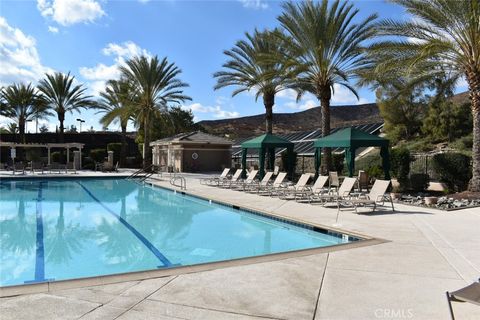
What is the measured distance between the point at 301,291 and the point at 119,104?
36645 mm

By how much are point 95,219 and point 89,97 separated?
99.6 feet

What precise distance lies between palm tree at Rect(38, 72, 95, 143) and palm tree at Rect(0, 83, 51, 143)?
1.36 m

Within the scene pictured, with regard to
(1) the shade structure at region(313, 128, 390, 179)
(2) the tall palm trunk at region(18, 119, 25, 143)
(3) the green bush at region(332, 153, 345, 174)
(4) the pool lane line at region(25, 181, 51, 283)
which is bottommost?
(4) the pool lane line at region(25, 181, 51, 283)

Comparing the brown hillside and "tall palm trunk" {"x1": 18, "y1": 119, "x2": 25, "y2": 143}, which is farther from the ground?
the brown hillside

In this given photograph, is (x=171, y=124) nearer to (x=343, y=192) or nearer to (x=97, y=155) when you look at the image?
(x=97, y=155)

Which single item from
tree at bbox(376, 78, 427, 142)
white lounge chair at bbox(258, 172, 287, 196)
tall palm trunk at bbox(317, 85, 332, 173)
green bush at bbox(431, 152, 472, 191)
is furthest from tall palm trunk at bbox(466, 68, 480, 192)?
tree at bbox(376, 78, 427, 142)

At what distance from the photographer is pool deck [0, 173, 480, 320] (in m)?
A: 4.16

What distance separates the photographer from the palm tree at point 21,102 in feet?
132

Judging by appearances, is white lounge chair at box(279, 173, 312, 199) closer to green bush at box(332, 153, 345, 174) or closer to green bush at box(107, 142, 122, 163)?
green bush at box(332, 153, 345, 174)

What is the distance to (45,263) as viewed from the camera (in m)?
8.06

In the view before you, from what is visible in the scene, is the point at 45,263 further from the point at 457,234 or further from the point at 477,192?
the point at 477,192

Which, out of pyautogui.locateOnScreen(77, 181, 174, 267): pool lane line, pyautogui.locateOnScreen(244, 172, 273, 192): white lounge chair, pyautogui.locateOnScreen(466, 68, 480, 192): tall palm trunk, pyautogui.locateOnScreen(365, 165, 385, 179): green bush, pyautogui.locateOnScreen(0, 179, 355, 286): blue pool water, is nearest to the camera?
pyautogui.locateOnScreen(0, 179, 355, 286): blue pool water

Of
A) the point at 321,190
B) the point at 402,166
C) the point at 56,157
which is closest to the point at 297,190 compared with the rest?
the point at 321,190

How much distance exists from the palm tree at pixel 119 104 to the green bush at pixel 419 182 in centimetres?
2292
